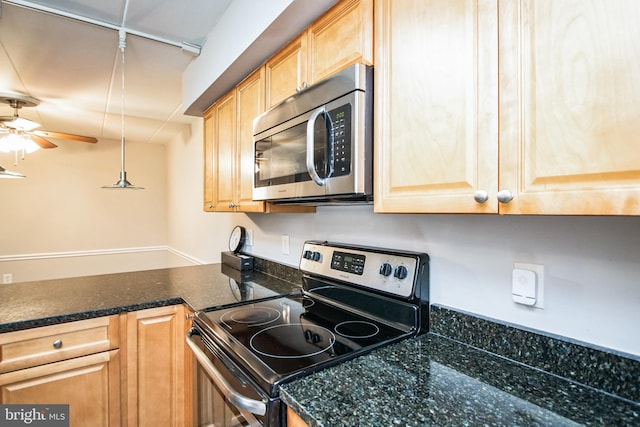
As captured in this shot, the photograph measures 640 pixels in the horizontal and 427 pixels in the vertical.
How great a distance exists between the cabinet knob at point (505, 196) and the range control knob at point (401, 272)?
1.75ft

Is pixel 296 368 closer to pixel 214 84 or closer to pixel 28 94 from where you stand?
pixel 214 84

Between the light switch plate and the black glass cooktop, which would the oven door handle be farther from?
the light switch plate

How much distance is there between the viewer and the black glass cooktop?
91 cm

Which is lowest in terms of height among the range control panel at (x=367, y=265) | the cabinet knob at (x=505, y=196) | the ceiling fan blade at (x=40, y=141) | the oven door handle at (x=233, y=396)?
the oven door handle at (x=233, y=396)

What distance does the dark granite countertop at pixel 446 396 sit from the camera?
0.67 metres

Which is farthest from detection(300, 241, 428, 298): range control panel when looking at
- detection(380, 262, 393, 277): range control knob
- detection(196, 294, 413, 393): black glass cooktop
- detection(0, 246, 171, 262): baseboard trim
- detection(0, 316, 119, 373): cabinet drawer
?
detection(0, 246, 171, 262): baseboard trim

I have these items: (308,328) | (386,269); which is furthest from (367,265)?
(308,328)

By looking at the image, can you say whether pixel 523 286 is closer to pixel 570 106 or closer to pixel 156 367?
pixel 570 106

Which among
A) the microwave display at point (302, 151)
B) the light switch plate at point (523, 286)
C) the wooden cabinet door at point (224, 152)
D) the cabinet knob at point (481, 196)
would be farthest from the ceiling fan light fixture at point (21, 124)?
the light switch plate at point (523, 286)

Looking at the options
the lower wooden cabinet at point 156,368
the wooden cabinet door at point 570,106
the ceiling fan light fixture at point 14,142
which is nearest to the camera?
the wooden cabinet door at point 570,106

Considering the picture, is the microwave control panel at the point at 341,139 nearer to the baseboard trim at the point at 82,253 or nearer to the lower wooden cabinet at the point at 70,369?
the lower wooden cabinet at the point at 70,369

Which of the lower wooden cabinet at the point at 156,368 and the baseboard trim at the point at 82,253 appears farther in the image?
the baseboard trim at the point at 82,253

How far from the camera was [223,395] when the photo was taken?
1109mm

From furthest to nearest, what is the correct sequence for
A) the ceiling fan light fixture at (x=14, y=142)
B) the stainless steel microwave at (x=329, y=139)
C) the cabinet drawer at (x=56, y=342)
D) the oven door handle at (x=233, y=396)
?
the ceiling fan light fixture at (x=14, y=142), the cabinet drawer at (x=56, y=342), the stainless steel microwave at (x=329, y=139), the oven door handle at (x=233, y=396)
